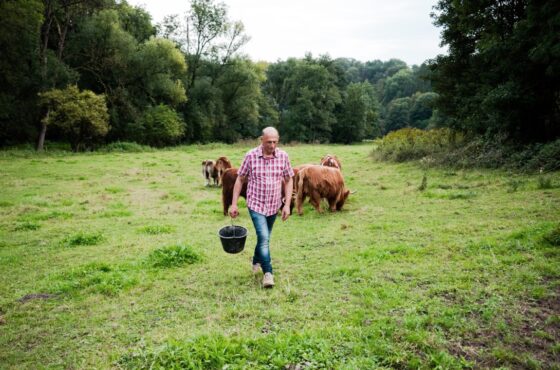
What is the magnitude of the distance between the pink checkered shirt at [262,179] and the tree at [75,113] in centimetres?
2780

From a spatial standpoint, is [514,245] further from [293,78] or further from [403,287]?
[293,78]

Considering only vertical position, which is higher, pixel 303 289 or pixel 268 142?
pixel 268 142

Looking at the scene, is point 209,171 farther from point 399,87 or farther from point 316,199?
point 399,87

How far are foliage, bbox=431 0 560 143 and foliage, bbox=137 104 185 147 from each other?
27.7 metres

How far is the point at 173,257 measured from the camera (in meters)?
6.49

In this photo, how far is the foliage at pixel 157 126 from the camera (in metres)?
35.8

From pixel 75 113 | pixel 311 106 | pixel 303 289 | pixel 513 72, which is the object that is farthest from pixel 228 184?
pixel 311 106

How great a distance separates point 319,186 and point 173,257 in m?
4.92

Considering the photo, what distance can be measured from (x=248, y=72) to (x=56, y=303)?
146 ft

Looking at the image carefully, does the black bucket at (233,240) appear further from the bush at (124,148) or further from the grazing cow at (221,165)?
the bush at (124,148)

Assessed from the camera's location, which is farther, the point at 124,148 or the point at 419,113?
the point at 419,113

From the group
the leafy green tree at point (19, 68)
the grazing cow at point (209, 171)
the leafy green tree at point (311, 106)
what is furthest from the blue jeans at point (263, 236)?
the leafy green tree at point (311, 106)

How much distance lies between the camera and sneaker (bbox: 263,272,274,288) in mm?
5273

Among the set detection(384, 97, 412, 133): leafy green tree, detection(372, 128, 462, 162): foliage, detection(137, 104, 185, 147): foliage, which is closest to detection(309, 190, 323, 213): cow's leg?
detection(372, 128, 462, 162): foliage
